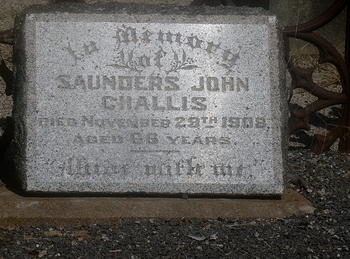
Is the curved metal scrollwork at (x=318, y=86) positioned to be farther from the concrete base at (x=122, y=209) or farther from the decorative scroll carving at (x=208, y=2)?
the concrete base at (x=122, y=209)

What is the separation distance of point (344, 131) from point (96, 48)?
184 cm

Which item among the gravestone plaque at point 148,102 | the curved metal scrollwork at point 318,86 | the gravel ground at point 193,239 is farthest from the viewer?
the curved metal scrollwork at point 318,86

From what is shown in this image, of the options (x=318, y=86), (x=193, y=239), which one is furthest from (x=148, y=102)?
(x=318, y=86)

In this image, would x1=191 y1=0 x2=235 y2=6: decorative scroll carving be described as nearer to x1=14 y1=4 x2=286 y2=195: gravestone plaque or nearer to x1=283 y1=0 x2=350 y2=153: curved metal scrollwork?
x1=283 y1=0 x2=350 y2=153: curved metal scrollwork

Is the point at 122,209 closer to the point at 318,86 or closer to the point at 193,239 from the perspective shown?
the point at 193,239

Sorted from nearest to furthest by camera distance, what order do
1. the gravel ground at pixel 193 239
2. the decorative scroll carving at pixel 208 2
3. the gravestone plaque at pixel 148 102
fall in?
the gravel ground at pixel 193 239 < the gravestone plaque at pixel 148 102 < the decorative scroll carving at pixel 208 2

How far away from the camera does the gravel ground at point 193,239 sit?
11.7 feet

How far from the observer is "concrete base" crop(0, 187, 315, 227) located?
3.93 m

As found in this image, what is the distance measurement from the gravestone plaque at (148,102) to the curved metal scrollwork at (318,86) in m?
0.73

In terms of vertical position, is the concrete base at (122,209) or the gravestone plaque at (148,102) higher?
the gravestone plaque at (148,102)

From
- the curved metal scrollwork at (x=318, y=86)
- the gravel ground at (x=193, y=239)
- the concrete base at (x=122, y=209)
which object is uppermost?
the curved metal scrollwork at (x=318, y=86)

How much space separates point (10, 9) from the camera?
6.65 meters

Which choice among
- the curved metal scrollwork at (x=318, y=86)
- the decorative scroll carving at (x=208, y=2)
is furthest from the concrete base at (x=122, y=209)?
the decorative scroll carving at (x=208, y=2)

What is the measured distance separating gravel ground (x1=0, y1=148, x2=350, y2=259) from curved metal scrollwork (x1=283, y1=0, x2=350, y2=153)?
957mm
